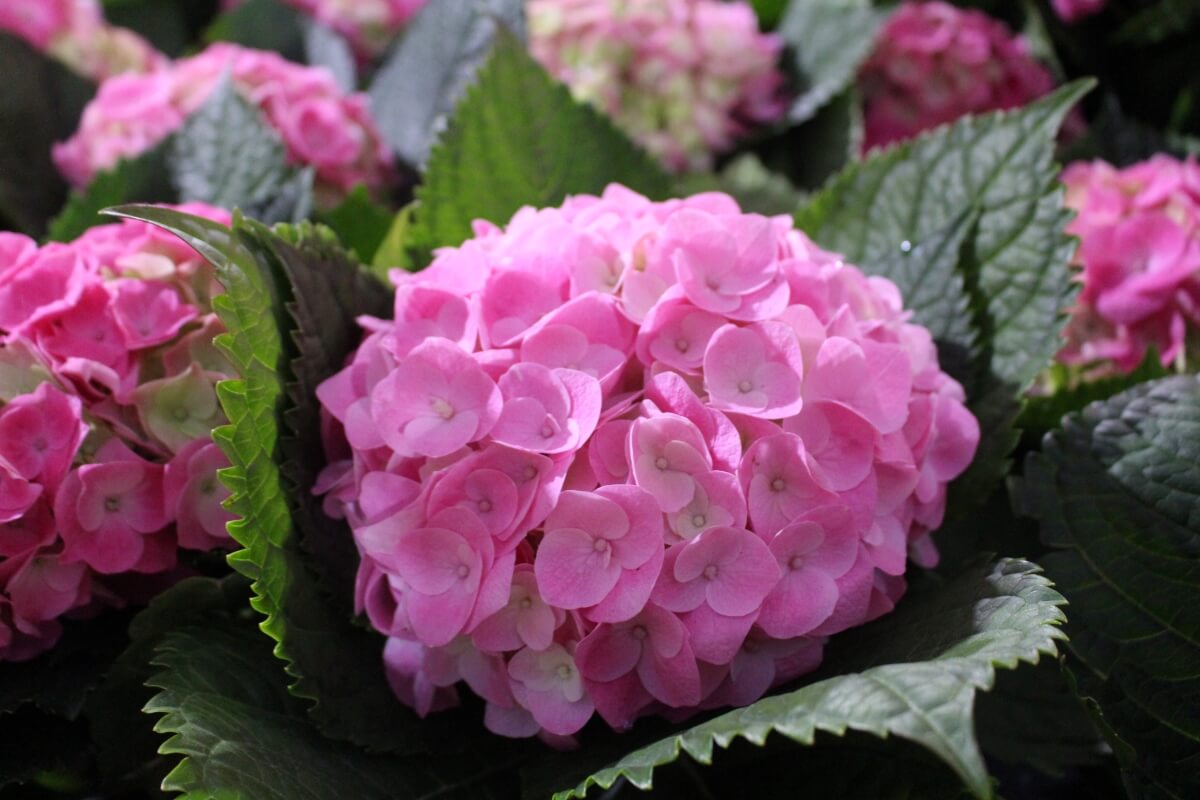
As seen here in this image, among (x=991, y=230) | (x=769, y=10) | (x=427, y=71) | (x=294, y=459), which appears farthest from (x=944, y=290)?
(x=769, y=10)

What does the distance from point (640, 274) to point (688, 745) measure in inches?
9.1

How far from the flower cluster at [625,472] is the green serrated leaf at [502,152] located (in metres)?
0.17

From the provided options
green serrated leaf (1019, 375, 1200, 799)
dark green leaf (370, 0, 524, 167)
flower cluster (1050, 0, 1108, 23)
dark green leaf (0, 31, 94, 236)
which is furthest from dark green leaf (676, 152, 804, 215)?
dark green leaf (0, 31, 94, 236)

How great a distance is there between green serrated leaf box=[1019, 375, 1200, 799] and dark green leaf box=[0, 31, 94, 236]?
33.2 inches

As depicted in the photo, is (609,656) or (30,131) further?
(30,131)

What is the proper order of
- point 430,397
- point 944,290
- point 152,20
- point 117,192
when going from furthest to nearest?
point 152,20 < point 117,192 < point 944,290 < point 430,397

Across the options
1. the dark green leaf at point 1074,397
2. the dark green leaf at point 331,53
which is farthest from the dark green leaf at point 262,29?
the dark green leaf at point 1074,397

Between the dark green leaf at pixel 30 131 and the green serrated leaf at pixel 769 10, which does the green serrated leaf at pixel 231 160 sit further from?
the green serrated leaf at pixel 769 10

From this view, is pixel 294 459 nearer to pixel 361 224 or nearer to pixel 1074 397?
pixel 361 224

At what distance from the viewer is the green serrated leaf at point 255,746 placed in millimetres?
437

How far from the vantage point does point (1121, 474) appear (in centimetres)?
58

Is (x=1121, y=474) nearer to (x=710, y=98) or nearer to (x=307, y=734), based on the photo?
(x=307, y=734)

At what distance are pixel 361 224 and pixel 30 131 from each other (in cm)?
41

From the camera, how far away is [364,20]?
4.25ft
